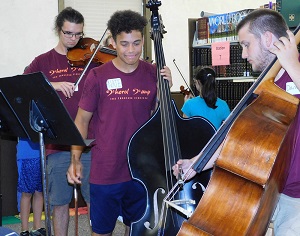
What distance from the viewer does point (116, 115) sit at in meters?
2.44

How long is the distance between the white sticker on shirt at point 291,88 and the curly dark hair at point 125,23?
1059 mm

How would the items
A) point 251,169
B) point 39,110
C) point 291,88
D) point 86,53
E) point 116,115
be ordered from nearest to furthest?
point 251,169, point 291,88, point 39,110, point 116,115, point 86,53

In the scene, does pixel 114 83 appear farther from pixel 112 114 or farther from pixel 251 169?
pixel 251 169

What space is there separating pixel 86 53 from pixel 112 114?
0.84m

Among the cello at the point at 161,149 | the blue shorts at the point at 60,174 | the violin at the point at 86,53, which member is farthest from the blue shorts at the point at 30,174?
the cello at the point at 161,149

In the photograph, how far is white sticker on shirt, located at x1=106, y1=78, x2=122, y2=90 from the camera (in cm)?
245

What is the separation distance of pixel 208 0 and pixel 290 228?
511 centimetres

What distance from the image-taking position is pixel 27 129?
2.32 m

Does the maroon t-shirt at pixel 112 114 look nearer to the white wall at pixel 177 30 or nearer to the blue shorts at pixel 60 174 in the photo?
Answer: the blue shorts at pixel 60 174

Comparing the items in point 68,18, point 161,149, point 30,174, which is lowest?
point 30,174

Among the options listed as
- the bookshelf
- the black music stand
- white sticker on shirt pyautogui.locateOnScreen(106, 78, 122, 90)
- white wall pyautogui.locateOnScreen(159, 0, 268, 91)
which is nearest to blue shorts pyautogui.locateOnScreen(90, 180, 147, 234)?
the black music stand

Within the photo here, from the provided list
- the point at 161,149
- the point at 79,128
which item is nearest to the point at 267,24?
the point at 161,149

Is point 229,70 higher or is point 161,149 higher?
point 229,70

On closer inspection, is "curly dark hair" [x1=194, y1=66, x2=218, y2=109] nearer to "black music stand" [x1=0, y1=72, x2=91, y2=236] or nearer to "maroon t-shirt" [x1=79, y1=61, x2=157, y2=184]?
"maroon t-shirt" [x1=79, y1=61, x2=157, y2=184]
